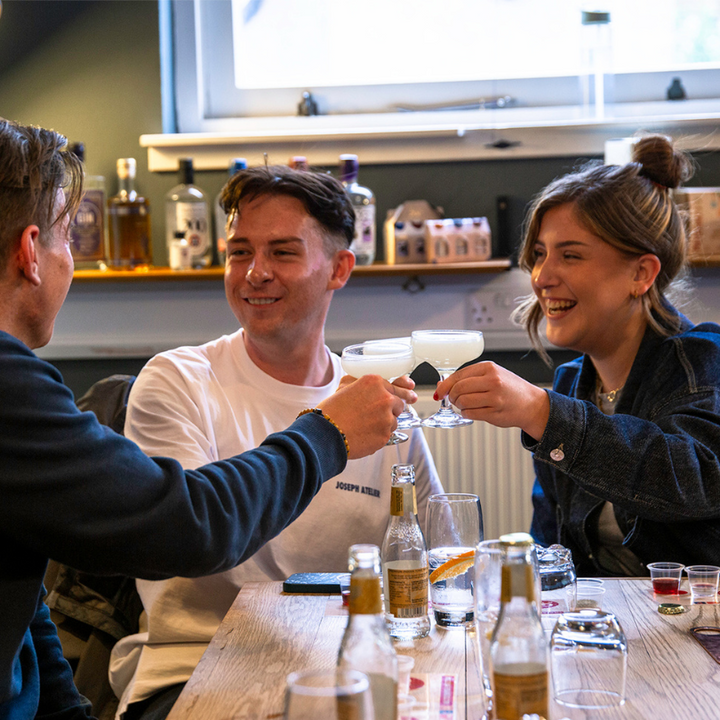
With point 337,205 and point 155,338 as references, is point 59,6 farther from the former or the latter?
point 337,205

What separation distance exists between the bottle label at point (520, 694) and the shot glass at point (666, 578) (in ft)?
2.01

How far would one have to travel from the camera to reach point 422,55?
119 inches

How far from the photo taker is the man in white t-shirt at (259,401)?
1640mm

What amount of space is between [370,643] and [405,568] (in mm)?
432

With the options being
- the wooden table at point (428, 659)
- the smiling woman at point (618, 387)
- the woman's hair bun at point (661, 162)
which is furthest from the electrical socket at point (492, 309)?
the wooden table at point (428, 659)

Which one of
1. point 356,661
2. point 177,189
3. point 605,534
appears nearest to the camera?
point 356,661

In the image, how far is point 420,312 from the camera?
2.89m

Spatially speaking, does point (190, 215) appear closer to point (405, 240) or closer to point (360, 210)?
point (360, 210)

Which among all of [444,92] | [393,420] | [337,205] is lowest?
[393,420]

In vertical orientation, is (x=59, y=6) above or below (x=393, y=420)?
above

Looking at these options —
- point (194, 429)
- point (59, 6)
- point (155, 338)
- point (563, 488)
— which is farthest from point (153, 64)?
point (563, 488)

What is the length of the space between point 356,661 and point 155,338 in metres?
2.27

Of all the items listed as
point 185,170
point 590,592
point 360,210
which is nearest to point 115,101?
point 185,170

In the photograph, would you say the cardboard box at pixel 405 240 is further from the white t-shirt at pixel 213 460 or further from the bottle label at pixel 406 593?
the bottle label at pixel 406 593
